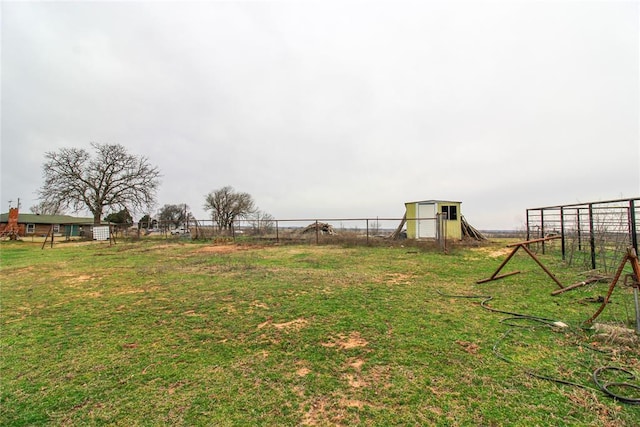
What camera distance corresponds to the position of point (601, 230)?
6793 millimetres

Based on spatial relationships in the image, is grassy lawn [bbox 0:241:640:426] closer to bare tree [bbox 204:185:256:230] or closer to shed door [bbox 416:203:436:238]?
shed door [bbox 416:203:436:238]

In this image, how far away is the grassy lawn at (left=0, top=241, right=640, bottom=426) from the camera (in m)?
2.01

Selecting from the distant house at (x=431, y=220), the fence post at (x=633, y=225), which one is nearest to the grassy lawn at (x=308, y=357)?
the fence post at (x=633, y=225)

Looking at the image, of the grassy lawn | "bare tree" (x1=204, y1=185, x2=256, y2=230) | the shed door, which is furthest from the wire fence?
"bare tree" (x1=204, y1=185, x2=256, y2=230)

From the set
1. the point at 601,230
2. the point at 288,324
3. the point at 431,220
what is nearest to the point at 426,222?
the point at 431,220

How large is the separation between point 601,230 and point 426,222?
29.5 feet

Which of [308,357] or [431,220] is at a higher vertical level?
[431,220]

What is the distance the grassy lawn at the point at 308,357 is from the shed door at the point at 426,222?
403 inches

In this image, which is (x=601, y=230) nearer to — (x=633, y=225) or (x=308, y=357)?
(x=633, y=225)

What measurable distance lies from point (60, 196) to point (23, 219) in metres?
26.9

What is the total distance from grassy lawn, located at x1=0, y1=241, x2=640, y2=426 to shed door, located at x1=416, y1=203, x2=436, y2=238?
33.6ft

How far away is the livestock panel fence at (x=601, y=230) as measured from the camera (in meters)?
5.95

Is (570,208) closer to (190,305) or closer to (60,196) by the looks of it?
(190,305)

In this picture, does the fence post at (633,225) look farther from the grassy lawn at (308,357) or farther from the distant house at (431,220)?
the distant house at (431,220)
